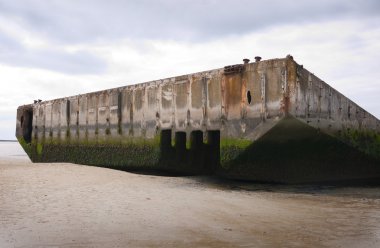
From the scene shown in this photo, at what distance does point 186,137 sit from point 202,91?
1.13m

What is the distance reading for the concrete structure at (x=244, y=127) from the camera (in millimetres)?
7367

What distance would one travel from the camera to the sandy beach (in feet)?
11.7

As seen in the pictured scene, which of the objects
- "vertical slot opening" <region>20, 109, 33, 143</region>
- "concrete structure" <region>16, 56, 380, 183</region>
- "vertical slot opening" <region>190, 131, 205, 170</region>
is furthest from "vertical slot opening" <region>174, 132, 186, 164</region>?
"vertical slot opening" <region>20, 109, 33, 143</region>

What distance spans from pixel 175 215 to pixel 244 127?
3.47 m

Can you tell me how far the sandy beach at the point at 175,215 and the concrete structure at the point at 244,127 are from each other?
2.61 feet

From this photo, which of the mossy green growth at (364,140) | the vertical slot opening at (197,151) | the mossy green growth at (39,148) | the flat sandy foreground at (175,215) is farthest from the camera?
the mossy green growth at (39,148)

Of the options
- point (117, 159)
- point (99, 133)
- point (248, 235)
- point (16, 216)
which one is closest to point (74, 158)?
point (99, 133)

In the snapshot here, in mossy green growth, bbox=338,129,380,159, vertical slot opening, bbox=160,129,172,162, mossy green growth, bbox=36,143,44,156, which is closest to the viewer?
mossy green growth, bbox=338,129,380,159

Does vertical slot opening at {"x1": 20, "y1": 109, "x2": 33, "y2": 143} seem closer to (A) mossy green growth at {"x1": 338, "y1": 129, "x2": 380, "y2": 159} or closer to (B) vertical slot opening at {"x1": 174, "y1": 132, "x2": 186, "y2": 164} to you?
(B) vertical slot opening at {"x1": 174, "y1": 132, "x2": 186, "y2": 164}

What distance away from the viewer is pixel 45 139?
589 inches

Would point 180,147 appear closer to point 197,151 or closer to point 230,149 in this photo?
point 197,151

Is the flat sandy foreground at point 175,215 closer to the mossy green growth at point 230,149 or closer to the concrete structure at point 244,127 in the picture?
the mossy green growth at point 230,149

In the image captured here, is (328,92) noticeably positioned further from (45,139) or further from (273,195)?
(45,139)

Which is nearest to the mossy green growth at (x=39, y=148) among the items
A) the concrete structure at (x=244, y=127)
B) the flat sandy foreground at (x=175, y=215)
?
the concrete structure at (x=244, y=127)
